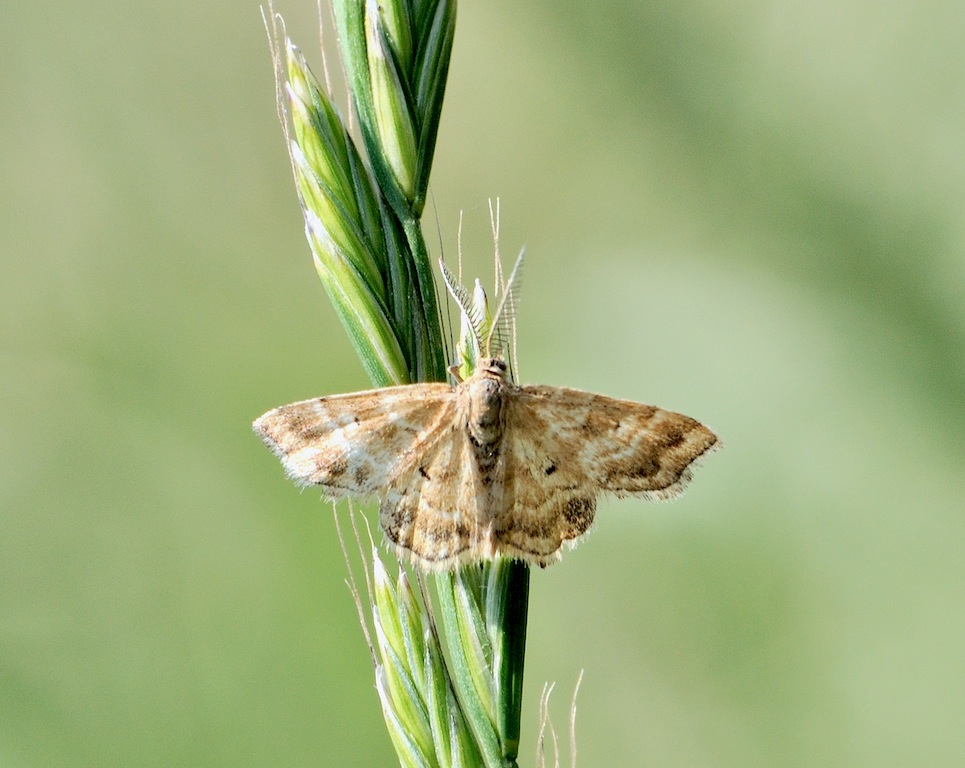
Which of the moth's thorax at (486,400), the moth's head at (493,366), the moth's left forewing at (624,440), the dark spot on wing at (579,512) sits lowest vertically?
the dark spot on wing at (579,512)

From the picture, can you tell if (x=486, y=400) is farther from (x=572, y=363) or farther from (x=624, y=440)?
(x=572, y=363)

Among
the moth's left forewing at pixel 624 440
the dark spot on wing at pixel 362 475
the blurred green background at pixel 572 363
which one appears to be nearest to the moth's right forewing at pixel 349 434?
the dark spot on wing at pixel 362 475

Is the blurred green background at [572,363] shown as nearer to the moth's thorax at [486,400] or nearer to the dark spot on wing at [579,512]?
the moth's thorax at [486,400]

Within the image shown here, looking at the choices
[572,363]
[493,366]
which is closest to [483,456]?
[493,366]

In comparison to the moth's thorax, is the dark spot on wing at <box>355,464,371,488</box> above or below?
below

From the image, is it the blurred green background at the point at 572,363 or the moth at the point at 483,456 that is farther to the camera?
the blurred green background at the point at 572,363

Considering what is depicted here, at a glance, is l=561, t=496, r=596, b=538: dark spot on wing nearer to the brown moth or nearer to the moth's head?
the brown moth

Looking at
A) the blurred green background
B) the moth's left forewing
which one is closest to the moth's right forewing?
the moth's left forewing
